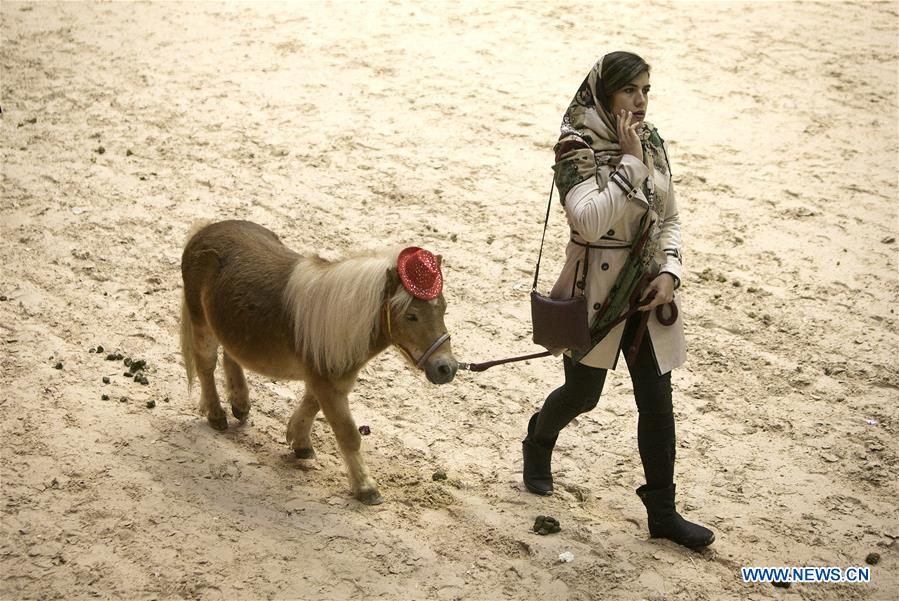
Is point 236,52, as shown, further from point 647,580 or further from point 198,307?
point 647,580

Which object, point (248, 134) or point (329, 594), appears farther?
point (248, 134)

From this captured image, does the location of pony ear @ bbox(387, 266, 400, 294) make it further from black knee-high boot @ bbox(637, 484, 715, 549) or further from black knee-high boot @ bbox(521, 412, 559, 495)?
black knee-high boot @ bbox(637, 484, 715, 549)

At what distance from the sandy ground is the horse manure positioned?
0.05m

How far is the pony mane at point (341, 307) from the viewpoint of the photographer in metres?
4.42

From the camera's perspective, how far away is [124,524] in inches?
171

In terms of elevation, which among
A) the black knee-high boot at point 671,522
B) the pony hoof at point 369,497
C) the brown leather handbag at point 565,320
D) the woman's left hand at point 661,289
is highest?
the woman's left hand at point 661,289

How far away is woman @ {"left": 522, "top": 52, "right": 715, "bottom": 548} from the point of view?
12.9ft

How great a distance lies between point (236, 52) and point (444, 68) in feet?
7.09

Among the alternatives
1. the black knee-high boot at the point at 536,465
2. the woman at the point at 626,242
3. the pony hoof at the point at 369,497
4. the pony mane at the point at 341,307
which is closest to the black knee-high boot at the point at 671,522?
the woman at the point at 626,242

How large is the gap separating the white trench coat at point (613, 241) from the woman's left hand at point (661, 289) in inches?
1.6

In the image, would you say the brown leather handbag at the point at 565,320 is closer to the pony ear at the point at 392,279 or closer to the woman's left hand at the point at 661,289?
the woman's left hand at the point at 661,289

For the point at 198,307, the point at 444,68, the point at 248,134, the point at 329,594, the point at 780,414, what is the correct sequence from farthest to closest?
the point at 444,68
the point at 248,134
the point at 780,414
the point at 198,307
the point at 329,594

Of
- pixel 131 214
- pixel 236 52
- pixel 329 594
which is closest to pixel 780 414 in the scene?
pixel 329 594

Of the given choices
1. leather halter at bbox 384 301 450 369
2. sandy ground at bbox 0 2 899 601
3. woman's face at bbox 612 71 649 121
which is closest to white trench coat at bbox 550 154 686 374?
woman's face at bbox 612 71 649 121
